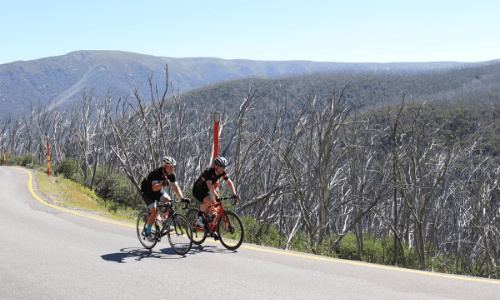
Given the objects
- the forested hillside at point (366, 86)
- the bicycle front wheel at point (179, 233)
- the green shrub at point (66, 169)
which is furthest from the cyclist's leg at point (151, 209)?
the forested hillside at point (366, 86)

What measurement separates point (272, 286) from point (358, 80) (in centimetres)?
12175

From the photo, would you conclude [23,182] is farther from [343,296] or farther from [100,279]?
[343,296]

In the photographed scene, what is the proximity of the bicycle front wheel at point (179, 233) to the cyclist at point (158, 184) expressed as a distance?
201mm

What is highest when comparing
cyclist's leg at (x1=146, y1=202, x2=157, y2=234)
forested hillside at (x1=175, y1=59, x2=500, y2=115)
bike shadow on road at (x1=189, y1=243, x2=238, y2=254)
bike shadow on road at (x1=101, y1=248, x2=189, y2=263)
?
forested hillside at (x1=175, y1=59, x2=500, y2=115)

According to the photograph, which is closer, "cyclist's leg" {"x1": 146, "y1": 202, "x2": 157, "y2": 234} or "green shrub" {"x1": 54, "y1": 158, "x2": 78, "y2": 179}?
"cyclist's leg" {"x1": 146, "y1": 202, "x2": 157, "y2": 234}

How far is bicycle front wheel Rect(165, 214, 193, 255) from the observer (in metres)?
6.11

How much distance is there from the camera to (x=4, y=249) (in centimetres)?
614

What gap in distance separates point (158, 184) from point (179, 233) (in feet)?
3.13

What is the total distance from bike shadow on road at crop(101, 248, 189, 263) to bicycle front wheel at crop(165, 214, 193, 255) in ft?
0.51

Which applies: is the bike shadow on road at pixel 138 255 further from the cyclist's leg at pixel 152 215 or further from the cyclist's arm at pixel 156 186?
the cyclist's arm at pixel 156 186

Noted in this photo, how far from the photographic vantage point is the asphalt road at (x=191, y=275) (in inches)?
165

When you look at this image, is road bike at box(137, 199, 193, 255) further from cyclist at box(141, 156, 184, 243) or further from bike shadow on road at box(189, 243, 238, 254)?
bike shadow on road at box(189, 243, 238, 254)

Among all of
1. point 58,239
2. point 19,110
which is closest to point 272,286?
point 58,239

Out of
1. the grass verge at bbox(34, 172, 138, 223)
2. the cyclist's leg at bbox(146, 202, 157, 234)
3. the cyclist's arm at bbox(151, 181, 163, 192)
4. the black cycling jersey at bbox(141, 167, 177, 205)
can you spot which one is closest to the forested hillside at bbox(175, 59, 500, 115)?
the grass verge at bbox(34, 172, 138, 223)
